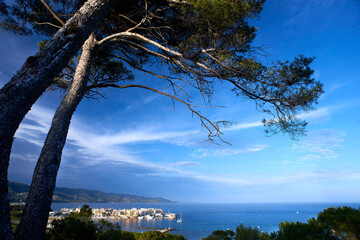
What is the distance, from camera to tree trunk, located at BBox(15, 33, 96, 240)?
5.97 ft

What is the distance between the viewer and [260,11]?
364 cm

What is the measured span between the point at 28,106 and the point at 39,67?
1.24ft

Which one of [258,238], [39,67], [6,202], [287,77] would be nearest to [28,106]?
[39,67]

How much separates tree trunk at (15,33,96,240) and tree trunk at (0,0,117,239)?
0.66 m

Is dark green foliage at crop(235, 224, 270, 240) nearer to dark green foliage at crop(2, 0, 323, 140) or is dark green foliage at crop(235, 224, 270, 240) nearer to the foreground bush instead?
the foreground bush

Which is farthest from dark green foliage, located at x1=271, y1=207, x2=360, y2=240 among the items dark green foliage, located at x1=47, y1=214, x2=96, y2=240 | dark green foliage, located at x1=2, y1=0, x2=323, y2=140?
dark green foliage, located at x1=47, y1=214, x2=96, y2=240

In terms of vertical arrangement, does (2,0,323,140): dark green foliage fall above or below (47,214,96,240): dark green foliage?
above

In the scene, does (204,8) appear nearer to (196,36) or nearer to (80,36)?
(196,36)

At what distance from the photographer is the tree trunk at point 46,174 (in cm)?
182

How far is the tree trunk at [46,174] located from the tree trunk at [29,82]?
660mm

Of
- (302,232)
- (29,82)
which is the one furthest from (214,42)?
(302,232)

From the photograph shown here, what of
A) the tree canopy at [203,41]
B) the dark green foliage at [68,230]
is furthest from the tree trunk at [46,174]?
the dark green foliage at [68,230]

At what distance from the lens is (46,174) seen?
2062mm

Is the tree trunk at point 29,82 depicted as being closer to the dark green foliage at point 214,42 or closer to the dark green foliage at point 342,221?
the dark green foliage at point 214,42
